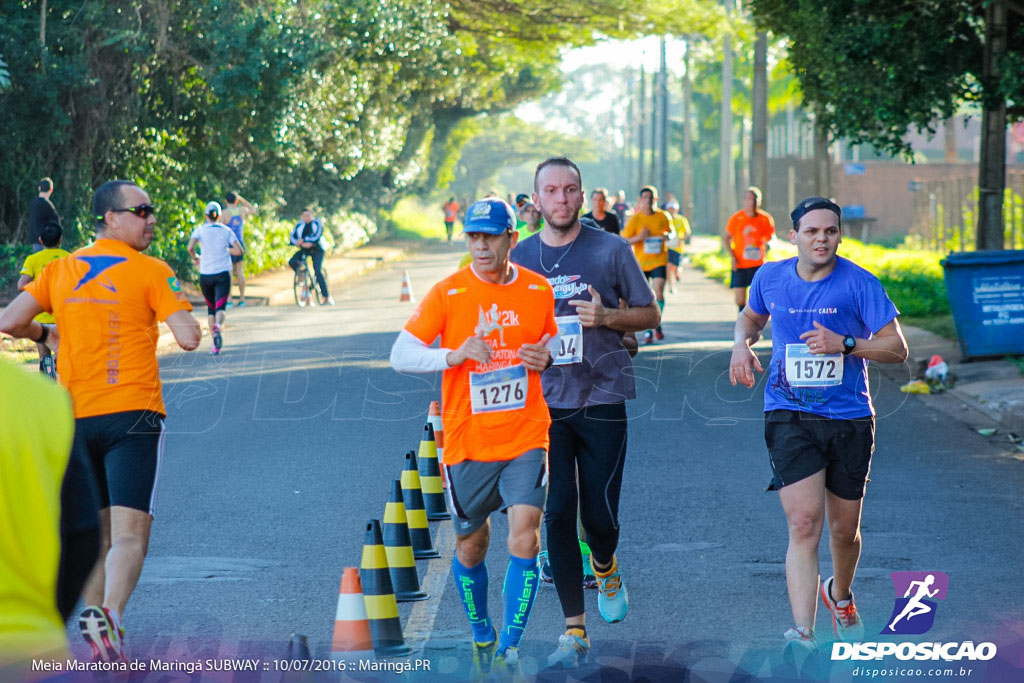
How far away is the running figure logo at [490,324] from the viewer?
207 inches

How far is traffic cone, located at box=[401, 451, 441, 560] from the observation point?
23.7ft

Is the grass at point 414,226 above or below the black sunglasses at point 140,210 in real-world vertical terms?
below

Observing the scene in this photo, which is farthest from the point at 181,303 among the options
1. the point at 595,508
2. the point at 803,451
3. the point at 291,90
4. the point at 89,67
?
the point at 291,90

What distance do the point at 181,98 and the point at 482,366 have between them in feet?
73.3

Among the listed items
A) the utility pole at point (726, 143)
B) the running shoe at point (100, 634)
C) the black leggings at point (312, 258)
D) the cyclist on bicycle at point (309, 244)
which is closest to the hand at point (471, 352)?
the running shoe at point (100, 634)

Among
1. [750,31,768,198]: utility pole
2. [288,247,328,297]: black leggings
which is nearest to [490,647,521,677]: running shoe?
[288,247,328,297]: black leggings

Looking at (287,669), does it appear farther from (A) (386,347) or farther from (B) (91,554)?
(A) (386,347)

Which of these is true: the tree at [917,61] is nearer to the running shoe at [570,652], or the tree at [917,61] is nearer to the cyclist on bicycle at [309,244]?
the cyclist on bicycle at [309,244]

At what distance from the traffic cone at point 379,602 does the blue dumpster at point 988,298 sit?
32.4 feet

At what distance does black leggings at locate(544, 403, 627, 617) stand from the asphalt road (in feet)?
1.55

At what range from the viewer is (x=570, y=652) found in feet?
17.3

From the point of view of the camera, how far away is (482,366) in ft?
17.2

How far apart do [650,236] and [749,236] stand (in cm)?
129

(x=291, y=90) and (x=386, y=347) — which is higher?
(x=291, y=90)
